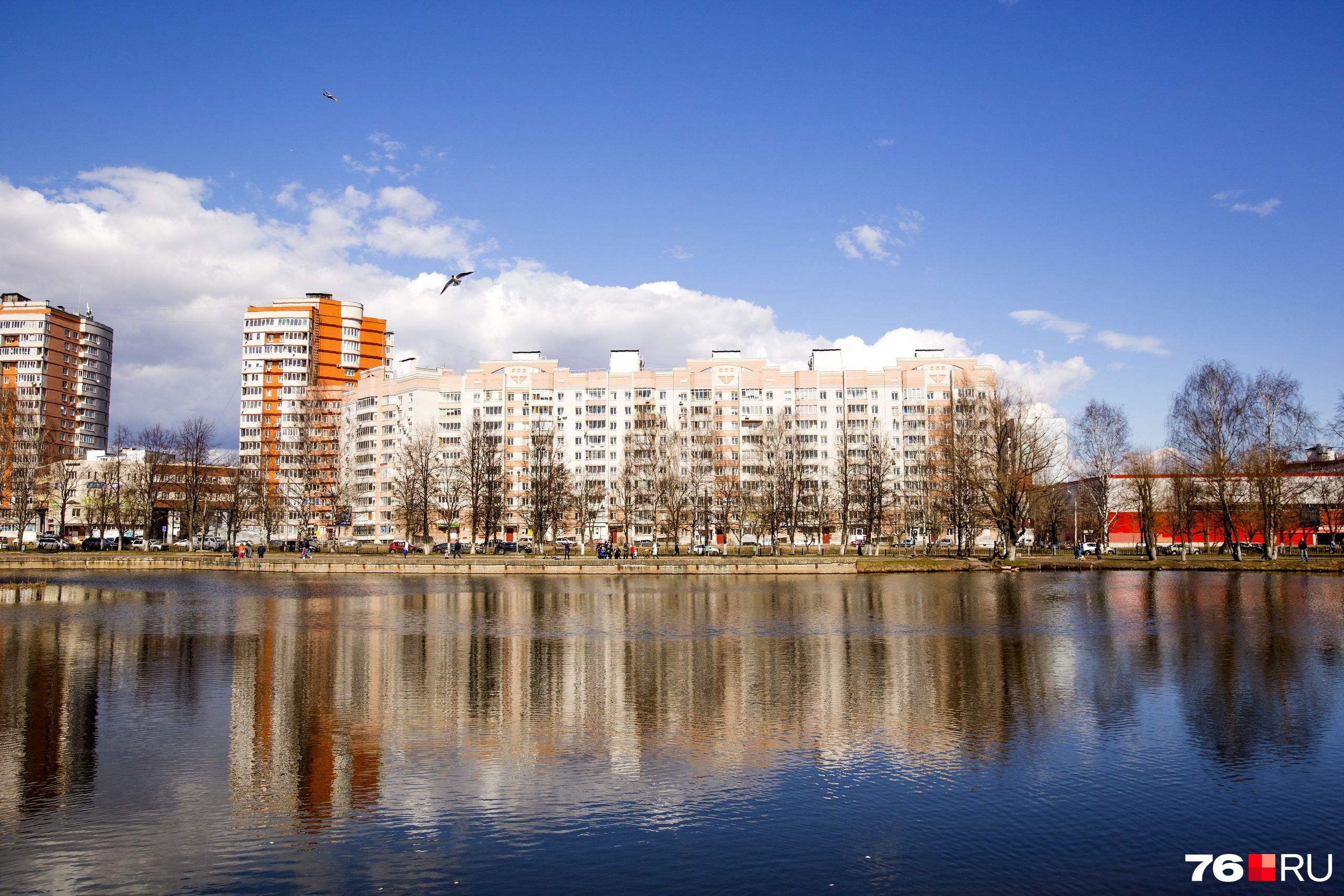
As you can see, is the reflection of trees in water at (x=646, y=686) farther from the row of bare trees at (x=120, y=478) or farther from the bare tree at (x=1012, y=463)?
the row of bare trees at (x=120, y=478)

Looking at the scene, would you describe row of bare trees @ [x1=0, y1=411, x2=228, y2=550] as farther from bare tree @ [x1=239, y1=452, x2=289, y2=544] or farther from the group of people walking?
the group of people walking

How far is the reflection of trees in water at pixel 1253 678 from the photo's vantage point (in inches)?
687

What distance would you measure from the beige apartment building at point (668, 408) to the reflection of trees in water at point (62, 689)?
4561 inches

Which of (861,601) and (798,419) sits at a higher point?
(798,419)

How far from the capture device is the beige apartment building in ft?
505

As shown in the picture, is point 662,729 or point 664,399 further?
point 664,399

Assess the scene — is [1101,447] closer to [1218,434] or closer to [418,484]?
[1218,434]

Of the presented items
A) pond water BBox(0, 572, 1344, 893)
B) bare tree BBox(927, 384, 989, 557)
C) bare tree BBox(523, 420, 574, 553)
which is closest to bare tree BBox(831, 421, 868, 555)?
bare tree BBox(927, 384, 989, 557)

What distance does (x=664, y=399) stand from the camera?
156625 millimetres

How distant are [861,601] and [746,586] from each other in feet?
50.3

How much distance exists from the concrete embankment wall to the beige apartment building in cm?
6853

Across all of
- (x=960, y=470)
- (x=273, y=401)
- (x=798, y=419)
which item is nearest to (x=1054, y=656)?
(x=960, y=470)

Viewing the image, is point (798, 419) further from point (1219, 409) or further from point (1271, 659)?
point (1271, 659)

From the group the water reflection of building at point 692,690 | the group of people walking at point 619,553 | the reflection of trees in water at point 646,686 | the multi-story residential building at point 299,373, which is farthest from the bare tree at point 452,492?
the water reflection of building at point 692,690
